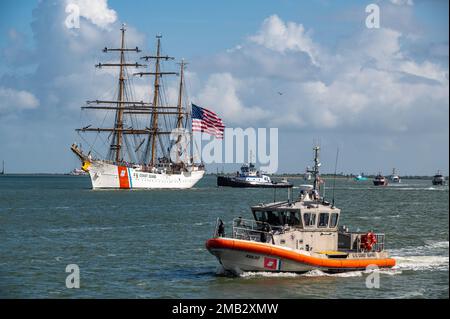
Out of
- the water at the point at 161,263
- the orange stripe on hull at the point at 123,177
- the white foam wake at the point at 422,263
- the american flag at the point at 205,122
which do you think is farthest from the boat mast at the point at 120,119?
the white foam wake at the point at 422,263

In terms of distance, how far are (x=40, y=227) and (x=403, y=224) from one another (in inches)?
1172

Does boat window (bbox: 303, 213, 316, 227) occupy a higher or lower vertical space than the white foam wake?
→ higher

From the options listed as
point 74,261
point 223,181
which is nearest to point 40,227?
point 74,261

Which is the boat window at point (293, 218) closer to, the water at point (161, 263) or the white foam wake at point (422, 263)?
the water at point (161, 263)

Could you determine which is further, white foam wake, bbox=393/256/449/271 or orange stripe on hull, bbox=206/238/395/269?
white foam wake, bbox=393/256/449/271

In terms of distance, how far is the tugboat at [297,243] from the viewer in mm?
31391

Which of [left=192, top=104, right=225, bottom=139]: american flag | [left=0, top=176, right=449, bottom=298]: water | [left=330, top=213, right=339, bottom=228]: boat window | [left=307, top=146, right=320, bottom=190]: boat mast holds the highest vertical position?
[left=192, top=104, right=225, bottom=139]: american flag

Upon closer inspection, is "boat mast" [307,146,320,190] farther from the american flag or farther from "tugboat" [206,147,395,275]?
the american flag

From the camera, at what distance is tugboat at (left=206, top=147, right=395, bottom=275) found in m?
31.4

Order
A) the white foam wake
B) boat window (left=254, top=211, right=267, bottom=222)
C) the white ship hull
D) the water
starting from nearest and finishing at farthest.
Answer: the water
boat window (left=254, top=211, right=267, bottom=222)
the white foam wake
the white ship hull

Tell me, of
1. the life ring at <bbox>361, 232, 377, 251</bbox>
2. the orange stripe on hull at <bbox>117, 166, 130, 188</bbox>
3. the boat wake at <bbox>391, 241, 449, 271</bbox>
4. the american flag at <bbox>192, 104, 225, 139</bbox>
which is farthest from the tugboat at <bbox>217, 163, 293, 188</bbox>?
the life ring at <bbox>361, 232, 377, 251</bbox>

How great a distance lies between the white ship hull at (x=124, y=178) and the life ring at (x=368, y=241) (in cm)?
11017

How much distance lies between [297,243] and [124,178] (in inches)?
4416
